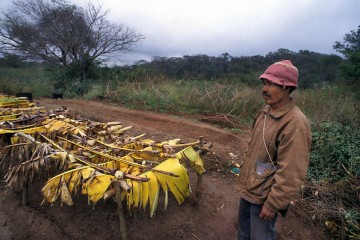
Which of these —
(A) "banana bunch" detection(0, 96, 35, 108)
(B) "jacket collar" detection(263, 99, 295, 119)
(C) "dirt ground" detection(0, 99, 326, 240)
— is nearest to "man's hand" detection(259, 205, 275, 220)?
(B) "jacket collar" detection(263, 99, 295, 119)

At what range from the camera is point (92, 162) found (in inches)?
121

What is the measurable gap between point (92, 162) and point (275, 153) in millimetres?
2082

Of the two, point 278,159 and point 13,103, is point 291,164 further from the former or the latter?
point 13,103

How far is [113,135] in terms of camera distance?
396 centimetres

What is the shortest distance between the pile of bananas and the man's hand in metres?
0.91

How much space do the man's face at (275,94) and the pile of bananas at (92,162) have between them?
1175 millimetres

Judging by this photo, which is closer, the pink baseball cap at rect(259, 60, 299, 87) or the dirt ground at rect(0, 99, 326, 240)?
the pink baseball cap at rect(259, 60, 299, 87)

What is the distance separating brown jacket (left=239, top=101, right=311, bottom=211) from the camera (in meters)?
1.87

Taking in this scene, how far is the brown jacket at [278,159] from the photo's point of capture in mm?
1872

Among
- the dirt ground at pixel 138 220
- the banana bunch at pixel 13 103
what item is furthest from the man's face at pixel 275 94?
the banana bunch at pixel 13 103

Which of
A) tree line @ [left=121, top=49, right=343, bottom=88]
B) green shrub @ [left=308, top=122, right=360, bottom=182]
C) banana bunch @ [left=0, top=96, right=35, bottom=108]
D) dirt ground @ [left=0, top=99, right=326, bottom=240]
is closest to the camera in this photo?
dirt ground @ [left=0, top=99, right=326, bottom=240]

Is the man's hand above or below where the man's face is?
below

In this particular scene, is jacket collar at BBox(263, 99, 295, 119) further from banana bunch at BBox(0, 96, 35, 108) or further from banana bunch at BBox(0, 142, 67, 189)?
banana bunch at BBox(0, 96, 35, 108)

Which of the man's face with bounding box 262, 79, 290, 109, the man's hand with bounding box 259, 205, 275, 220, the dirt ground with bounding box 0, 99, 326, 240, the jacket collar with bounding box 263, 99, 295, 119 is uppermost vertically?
the man's face with bounding box 262, 79, 290, 109
